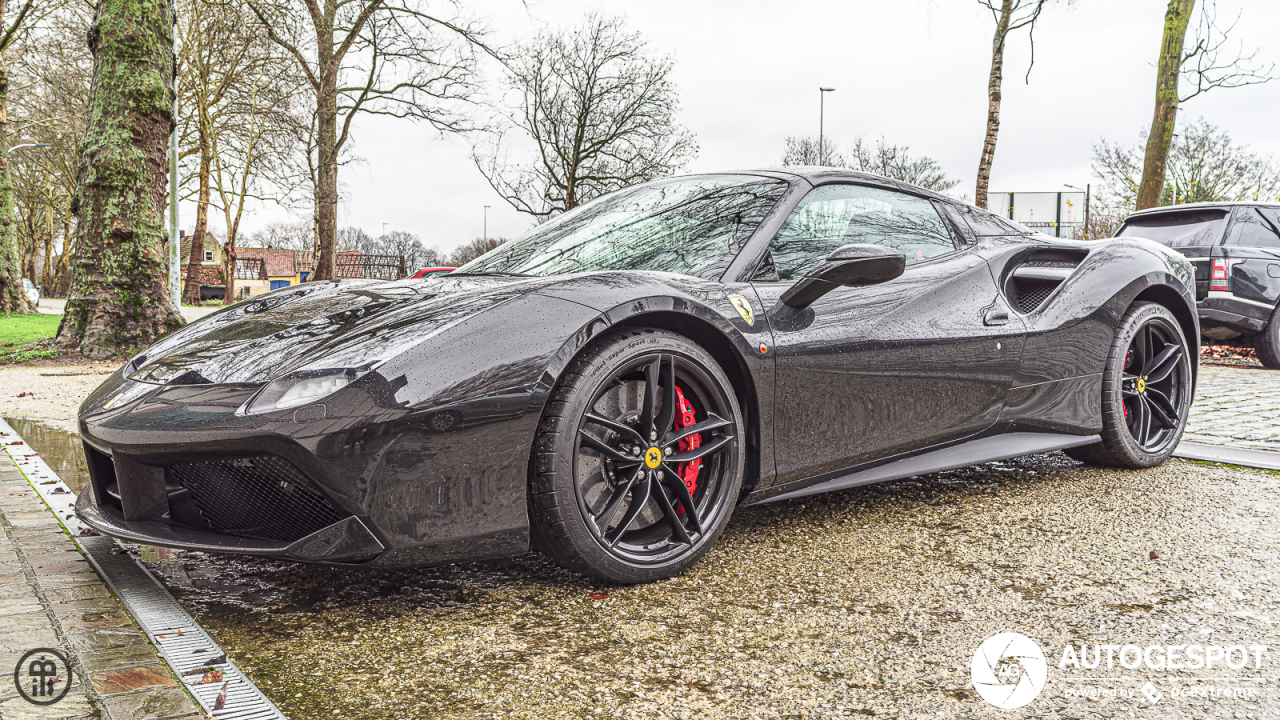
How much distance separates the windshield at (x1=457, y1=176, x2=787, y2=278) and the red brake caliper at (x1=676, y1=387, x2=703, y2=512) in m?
0.41

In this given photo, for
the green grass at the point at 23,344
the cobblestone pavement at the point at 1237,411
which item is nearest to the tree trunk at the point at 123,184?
the green grass at the point at 23,344

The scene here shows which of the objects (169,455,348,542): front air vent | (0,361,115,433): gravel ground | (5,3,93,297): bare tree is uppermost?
(5,3,93,297): bare tree

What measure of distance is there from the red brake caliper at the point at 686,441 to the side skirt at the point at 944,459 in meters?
0.22

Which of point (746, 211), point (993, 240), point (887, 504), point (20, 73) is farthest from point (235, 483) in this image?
point (20, 73)

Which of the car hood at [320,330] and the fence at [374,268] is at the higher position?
the fence at [374,268]

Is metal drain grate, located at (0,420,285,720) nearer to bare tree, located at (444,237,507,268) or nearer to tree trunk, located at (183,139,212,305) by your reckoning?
tree trunk, located at (183,139,212,305)

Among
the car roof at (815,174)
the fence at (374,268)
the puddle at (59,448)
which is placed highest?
the fence at (374,268)

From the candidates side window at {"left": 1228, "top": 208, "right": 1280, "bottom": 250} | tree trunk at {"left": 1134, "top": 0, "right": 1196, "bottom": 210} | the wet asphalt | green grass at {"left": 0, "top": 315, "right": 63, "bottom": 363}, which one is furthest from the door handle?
tree trunk at {"left": 1134, "top": 0, "right": 1196, "bottom": 210}

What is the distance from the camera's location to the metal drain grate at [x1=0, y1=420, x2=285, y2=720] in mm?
1650

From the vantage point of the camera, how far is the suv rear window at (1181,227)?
9.24 m

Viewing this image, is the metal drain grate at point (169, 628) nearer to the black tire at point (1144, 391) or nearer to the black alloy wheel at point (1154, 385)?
the black tire at point (1144, 391)

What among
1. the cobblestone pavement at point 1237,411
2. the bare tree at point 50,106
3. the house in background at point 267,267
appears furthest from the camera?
the house in background at point 267,267

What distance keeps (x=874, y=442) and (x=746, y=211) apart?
87 centimetres

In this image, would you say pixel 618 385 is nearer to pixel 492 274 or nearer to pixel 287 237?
pixel 492 274
